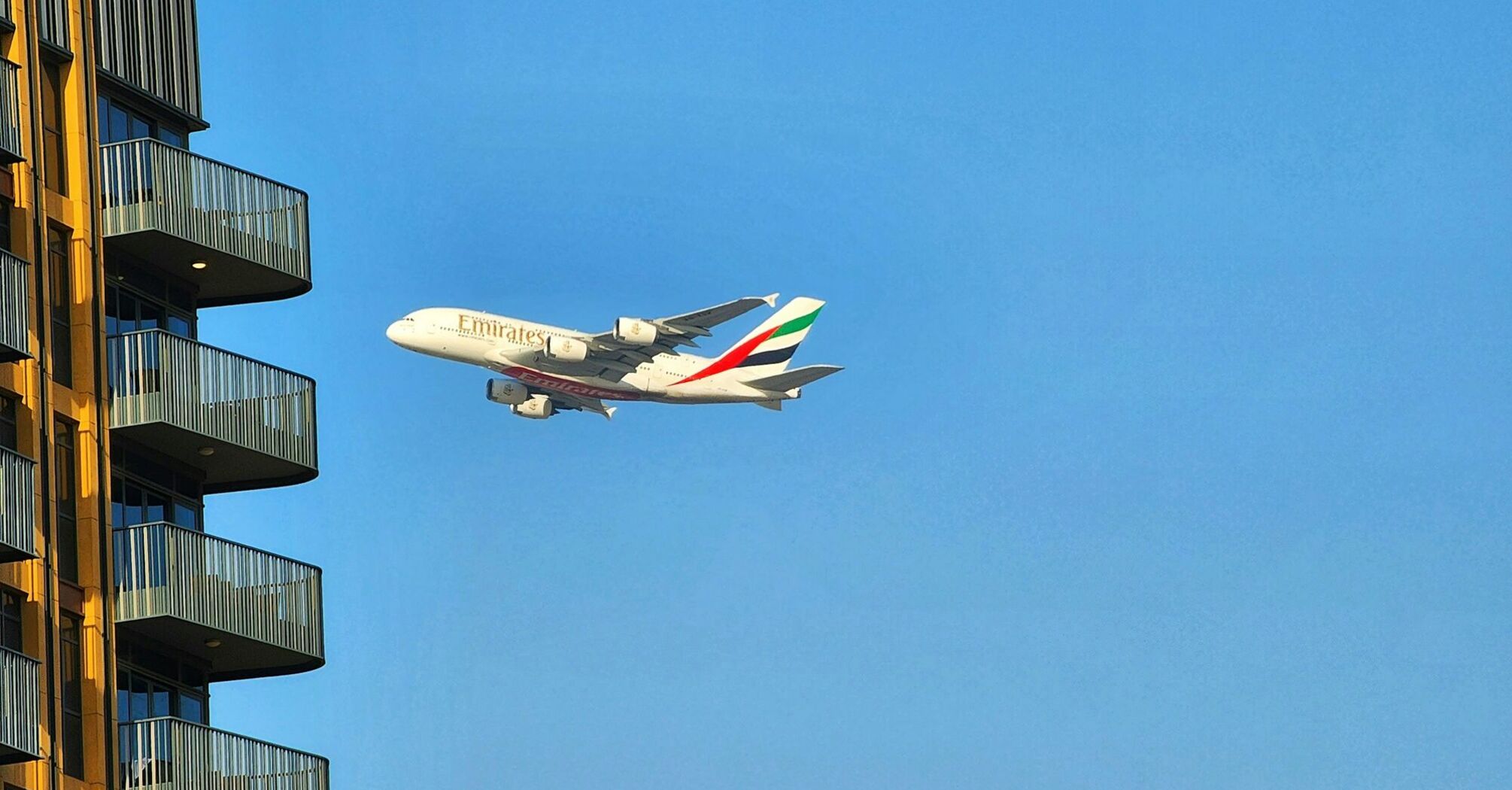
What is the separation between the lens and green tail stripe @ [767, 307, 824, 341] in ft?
326

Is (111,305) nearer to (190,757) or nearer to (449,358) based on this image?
(190,757)

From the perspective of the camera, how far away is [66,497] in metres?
37.8

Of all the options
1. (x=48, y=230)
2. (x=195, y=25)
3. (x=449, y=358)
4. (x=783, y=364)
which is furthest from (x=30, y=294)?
(x=783, y=364)

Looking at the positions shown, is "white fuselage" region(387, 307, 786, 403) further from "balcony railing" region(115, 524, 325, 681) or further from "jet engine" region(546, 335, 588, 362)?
"balcony railing" region(115, 524, 325, 681)

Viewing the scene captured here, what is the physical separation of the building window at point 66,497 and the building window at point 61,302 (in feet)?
2.55

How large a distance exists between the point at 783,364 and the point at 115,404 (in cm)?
5846

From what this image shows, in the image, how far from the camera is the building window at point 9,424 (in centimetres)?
3669

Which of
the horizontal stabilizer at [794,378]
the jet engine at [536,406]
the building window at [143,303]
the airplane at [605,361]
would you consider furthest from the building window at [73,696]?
the jet engine at [536,406]

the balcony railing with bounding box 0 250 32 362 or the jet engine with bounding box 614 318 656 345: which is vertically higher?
the jet engine with bounding box 614 318 656 345

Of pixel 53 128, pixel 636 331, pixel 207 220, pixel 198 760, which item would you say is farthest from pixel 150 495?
pixel 636 331

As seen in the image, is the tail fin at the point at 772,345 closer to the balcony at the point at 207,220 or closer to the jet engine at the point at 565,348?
the jet engine at the point at 565,348

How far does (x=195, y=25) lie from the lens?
1746 inches

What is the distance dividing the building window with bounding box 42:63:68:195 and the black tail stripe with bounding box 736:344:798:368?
55893mm

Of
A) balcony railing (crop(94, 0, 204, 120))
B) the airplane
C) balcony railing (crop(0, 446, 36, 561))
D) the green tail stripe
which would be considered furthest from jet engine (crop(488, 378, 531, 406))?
balcony railing (crop(0, 446, 36, 561))
